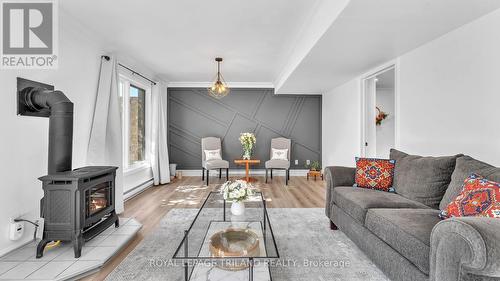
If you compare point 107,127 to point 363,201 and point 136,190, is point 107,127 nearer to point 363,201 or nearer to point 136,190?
point 136,190

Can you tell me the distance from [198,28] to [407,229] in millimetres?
3031

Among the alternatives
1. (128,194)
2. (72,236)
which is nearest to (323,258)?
(72,236)

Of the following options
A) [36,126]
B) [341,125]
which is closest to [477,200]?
[36,126]

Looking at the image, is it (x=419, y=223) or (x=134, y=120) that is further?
(x=134, y=120)

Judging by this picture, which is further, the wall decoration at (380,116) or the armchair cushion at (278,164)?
the wall decoration at (380,116)

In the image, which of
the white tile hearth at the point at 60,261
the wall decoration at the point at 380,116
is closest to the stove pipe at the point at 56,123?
the white tile hearth at the point at 60,261

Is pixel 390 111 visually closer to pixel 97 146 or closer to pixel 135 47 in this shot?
pixel 135 47

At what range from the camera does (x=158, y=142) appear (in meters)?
5.52

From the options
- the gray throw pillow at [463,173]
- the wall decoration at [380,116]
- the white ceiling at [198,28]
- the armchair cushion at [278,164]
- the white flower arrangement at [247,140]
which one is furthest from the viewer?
the white flower arrangement at [247,140]

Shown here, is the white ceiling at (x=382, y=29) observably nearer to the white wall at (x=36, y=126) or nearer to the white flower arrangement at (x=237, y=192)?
the white flower arrangement at (x=237, y=192)

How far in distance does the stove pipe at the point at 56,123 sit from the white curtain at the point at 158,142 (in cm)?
309

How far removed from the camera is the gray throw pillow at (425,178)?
213cm

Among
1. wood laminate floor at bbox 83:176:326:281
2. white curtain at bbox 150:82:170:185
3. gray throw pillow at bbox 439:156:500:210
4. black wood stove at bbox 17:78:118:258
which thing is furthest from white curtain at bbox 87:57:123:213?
gray throw pillow at bbox 439:156:500:210

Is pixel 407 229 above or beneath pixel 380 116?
beneath
